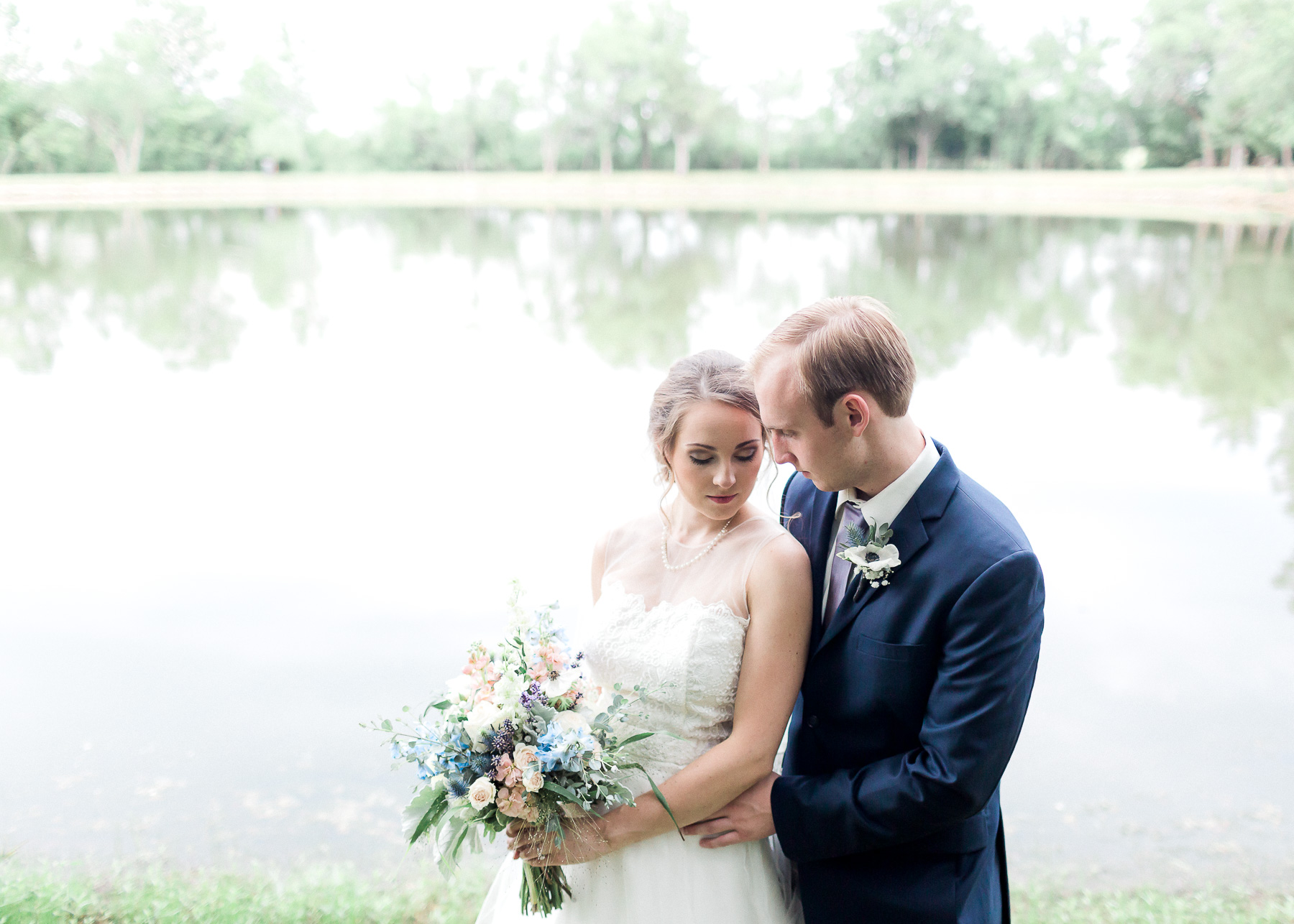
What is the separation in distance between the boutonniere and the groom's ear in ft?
0.71

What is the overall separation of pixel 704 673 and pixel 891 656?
0.47 metres

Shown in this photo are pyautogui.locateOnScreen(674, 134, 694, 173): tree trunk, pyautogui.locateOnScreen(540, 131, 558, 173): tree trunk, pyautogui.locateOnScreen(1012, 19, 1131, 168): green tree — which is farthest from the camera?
pyautogui.locateOnScreen(674, 134, 694, 173): tree trunk

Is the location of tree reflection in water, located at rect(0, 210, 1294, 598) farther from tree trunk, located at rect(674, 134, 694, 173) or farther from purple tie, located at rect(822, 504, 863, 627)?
tree trunk, located at rect(674, 134, 694, 173)

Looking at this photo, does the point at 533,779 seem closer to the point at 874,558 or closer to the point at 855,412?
the point at 874,558

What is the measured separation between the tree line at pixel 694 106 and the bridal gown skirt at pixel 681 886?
32781 millimetres

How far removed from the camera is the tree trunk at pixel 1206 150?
3581cm

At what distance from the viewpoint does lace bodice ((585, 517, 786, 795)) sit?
86.4 inches

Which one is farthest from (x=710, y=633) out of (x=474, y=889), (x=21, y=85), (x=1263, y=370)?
(x=21, y=85)

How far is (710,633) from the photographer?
220cm

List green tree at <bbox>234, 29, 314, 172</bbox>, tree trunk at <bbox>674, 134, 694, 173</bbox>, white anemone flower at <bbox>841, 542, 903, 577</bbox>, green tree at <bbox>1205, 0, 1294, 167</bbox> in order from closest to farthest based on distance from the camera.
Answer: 1. white anemone flower at <bbox>841, 542, 903, 577</bbox>
2. green tree at <bbox>1205, 0, 1294, 167</bbox>
3. green tree at <bbox>234, 29, 314, 172</bbox>
4. tree trunk at <bbox>674, 134, 694, 173</bbox>

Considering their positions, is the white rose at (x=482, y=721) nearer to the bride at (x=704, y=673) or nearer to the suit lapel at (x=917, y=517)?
the bride at (x=704, y=673)

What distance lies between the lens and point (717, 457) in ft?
7.30

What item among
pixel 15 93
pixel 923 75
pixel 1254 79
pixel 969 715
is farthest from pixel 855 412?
pixel 923 75

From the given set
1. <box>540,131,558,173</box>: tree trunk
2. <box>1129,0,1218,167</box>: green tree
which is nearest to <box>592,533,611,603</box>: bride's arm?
<box>1129,0,1218,167</box>: green tree
